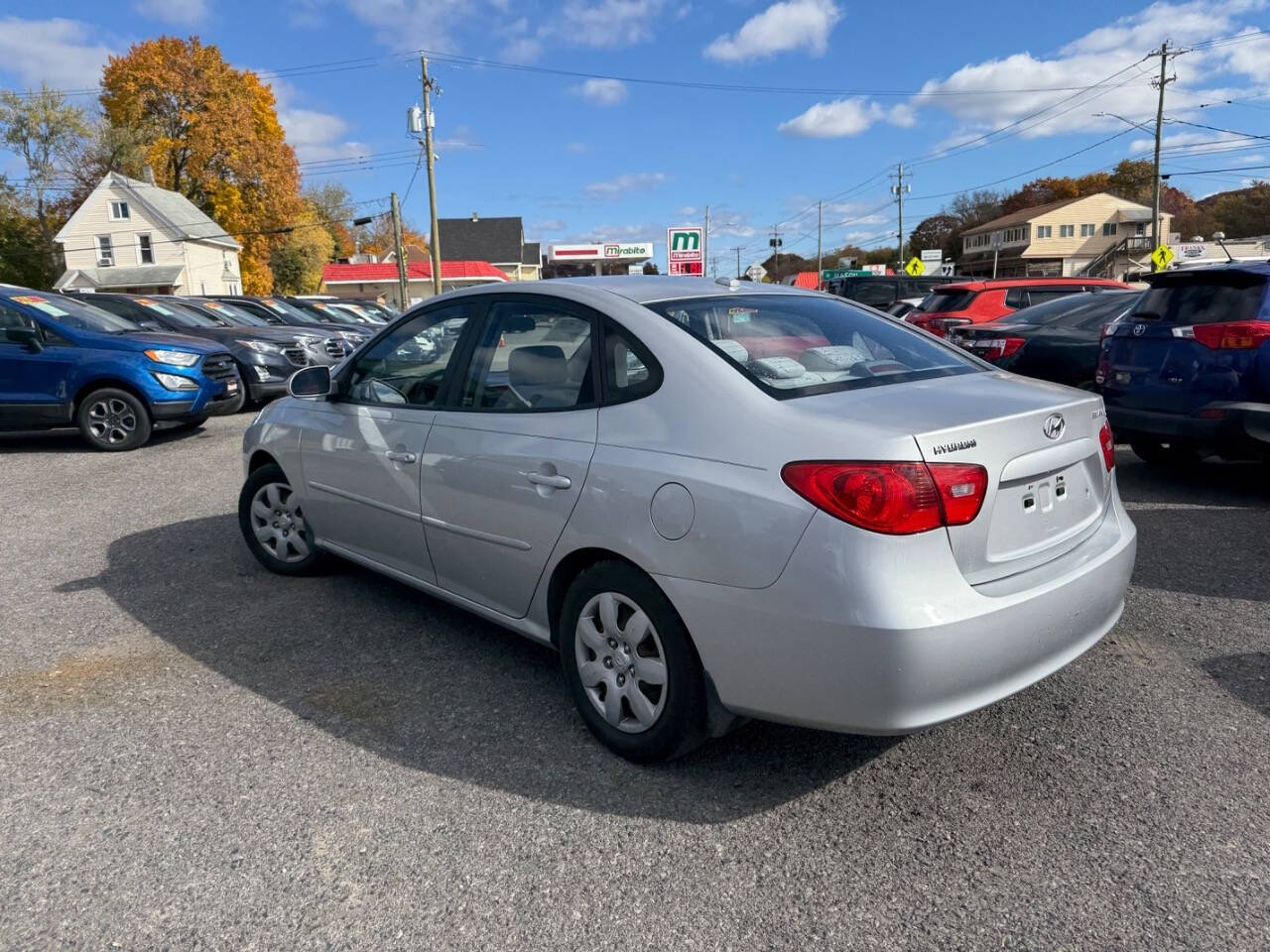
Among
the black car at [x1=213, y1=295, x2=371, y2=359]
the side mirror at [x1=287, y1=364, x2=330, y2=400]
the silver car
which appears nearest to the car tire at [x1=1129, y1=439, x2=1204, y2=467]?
the silver car

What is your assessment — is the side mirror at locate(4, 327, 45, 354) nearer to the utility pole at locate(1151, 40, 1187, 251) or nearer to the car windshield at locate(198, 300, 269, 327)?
the car windshield at locate(198, 300, 269, 327)

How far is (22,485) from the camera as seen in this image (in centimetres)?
779

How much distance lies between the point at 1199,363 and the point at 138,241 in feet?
182

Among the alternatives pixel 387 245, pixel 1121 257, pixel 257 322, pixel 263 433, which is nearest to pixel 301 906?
pixel 263 433

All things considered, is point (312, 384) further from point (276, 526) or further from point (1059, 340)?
point (1059, 340)

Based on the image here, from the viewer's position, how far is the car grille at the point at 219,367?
990 centimetres

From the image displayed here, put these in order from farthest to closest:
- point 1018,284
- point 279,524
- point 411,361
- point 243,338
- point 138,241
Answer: point 138,241 → point 1018,284 → point 243,338 → point 279,524 → point 411,361

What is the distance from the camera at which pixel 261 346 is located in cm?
1231

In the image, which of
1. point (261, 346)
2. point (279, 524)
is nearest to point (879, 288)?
point (261, 346)

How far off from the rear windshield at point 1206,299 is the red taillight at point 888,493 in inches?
188

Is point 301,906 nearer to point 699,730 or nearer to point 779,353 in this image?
point 699,730

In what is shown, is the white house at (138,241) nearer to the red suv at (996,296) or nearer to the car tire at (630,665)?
the red suv at (996,296)

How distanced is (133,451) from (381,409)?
6.64 metres

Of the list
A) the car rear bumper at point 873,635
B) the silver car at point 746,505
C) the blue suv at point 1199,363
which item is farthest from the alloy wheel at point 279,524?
the blue suv at point 1199,363
